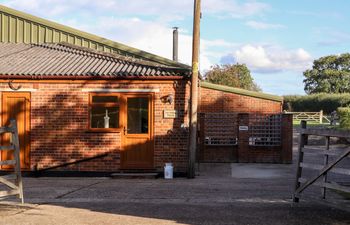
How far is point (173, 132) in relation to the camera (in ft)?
50.5

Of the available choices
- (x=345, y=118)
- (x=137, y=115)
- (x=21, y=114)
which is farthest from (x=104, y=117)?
(x=345, y=118)

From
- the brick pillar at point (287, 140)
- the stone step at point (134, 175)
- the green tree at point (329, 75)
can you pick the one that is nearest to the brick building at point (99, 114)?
the stone step at point (134, 175)

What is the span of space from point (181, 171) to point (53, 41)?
832 cm

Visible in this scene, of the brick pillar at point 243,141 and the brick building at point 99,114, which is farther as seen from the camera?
the brick pillar at point 243,141

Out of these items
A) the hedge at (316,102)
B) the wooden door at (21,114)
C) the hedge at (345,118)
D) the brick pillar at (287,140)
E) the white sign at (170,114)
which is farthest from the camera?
the hedge at (316,102)

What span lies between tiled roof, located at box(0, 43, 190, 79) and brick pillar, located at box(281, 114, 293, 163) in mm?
5743

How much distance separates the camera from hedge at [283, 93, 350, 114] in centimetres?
Result: 6581

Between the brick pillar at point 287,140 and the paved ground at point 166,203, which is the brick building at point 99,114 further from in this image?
the brick pillar at point 287,140

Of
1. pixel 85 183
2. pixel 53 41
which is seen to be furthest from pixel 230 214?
pixel 53 41

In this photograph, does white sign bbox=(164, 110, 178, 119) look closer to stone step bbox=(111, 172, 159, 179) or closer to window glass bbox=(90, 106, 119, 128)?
window glass bbox=(90, 106, 119, 128)

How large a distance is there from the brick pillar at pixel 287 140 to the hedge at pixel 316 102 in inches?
1842

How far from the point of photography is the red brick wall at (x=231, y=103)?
2298 centimetres

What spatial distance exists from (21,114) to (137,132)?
3.57 m

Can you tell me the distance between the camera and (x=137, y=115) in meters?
15.6
